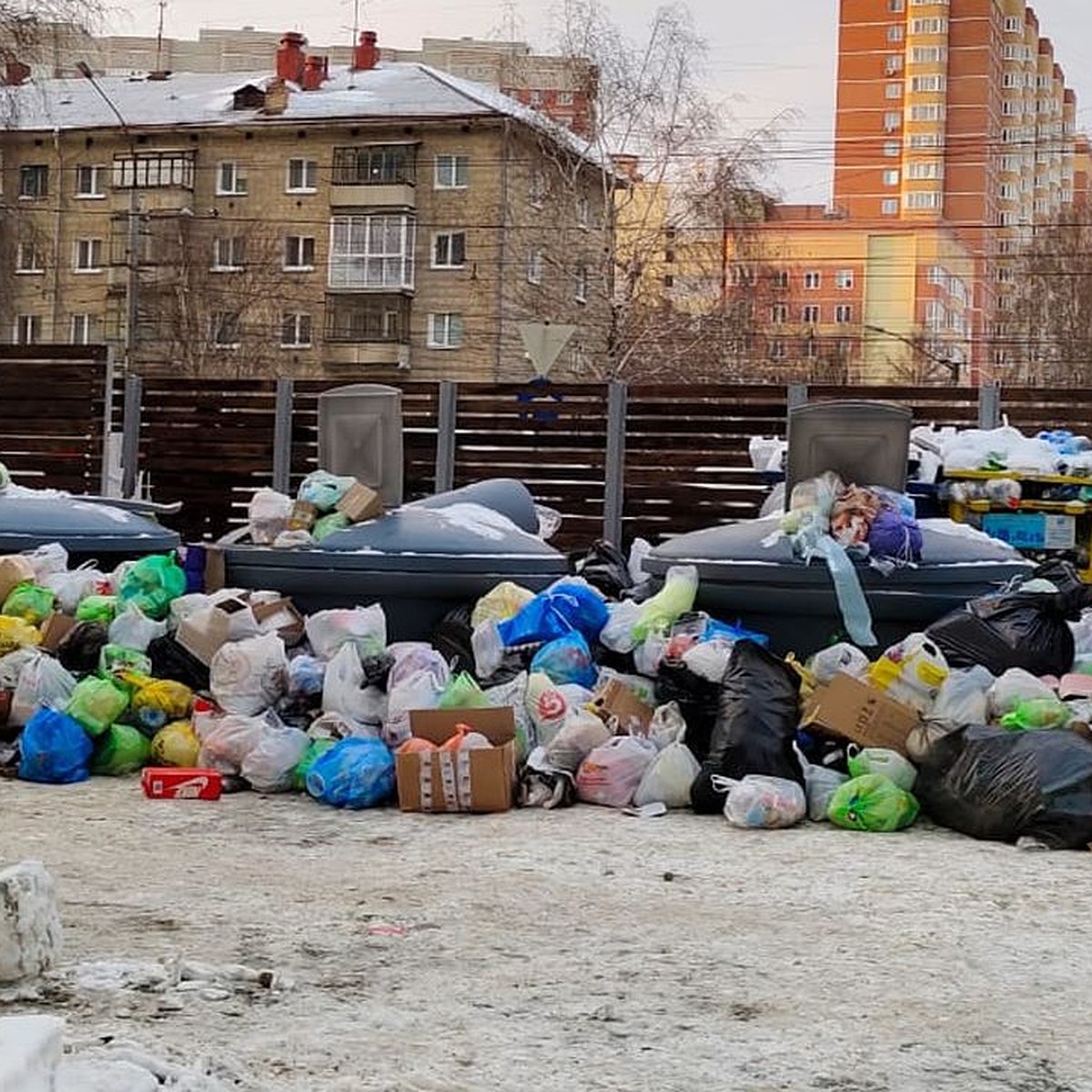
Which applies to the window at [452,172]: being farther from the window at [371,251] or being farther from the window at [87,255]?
the window at [87,255]

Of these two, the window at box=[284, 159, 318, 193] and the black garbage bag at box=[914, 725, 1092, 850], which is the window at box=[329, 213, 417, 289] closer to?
the window at box=[284, 159, 318, 193]

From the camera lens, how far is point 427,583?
23.7ft

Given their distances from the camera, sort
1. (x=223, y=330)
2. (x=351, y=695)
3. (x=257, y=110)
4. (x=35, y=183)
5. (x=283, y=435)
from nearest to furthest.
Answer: (x=351, y=695) < (x=283, y=435) < (x=223, y=330) < (x=257, y=110) < (x=35, y=183)

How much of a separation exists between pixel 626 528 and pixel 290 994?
964 centimetres

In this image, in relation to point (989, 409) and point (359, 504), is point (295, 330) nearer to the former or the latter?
point (989, 409)

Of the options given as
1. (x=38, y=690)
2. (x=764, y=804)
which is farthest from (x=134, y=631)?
(x=764, y=804)

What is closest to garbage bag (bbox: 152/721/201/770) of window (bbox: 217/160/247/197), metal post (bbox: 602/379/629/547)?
metal post (bbox: 602/379/629/547)

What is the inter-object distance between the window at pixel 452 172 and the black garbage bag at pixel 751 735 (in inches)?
1244

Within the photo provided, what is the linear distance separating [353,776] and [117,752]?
3.65 ft

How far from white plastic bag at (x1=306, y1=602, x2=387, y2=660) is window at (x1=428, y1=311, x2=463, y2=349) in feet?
99.8

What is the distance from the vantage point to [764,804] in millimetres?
5547

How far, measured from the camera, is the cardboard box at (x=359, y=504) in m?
7.41

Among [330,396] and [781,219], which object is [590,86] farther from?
[781,219]

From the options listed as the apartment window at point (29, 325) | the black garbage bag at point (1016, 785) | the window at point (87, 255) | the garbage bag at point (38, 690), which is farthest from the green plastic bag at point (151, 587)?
the apartment window at point (29, 325)
